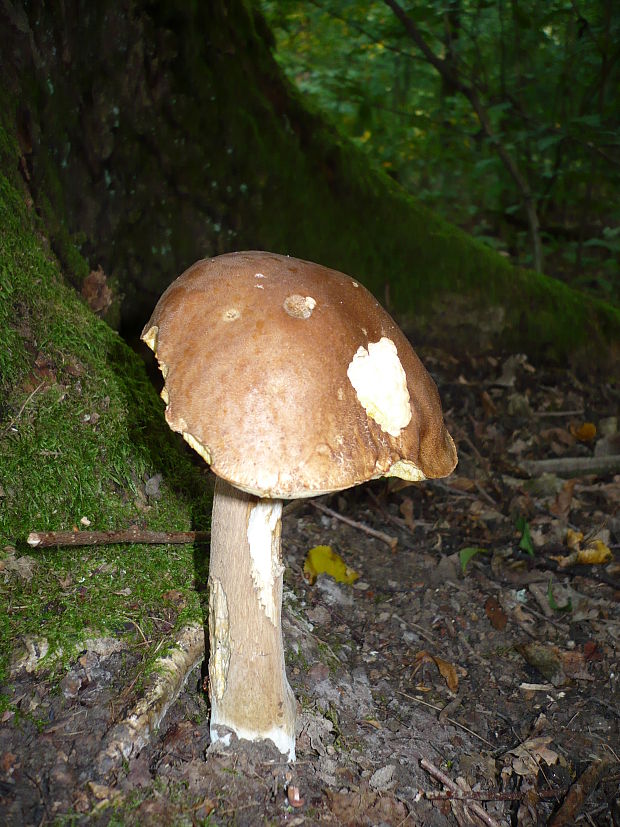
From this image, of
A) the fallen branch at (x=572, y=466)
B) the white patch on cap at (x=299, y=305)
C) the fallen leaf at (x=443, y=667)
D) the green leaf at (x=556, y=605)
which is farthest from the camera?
the fallen branch at (x=572, y=466)

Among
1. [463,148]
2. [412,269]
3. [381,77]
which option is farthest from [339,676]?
[381,77]

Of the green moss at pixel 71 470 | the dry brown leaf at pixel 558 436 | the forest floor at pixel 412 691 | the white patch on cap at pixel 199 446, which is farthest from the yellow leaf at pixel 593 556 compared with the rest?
the white patch on cap at pixel 199 446

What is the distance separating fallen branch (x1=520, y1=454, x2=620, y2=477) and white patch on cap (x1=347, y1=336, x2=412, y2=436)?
3.23 m

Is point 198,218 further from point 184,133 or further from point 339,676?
point 339,676

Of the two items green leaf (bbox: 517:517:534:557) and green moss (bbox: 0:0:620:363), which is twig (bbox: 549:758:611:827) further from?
green moss (bbox: 0:0:620:363)

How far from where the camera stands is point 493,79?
730 centimetres

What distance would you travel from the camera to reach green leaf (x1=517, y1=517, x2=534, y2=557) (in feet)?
12.3

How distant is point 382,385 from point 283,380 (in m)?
0.34

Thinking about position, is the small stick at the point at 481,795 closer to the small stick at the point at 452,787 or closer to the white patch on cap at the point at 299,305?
the small stick at the point at 452,787

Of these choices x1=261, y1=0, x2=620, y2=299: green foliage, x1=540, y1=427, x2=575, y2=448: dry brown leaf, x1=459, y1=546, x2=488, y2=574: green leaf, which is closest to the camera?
x1=459, y1=546, x2=488, y2=574: green leaf

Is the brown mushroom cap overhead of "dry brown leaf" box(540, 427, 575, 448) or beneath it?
overhead

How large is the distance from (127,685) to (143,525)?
0.74 meters

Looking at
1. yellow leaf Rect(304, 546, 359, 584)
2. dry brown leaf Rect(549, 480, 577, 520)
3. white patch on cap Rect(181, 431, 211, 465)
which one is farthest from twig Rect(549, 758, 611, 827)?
dry brown leaf Rect(549, 480, 577, 520)

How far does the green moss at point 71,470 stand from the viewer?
2.26 metres
